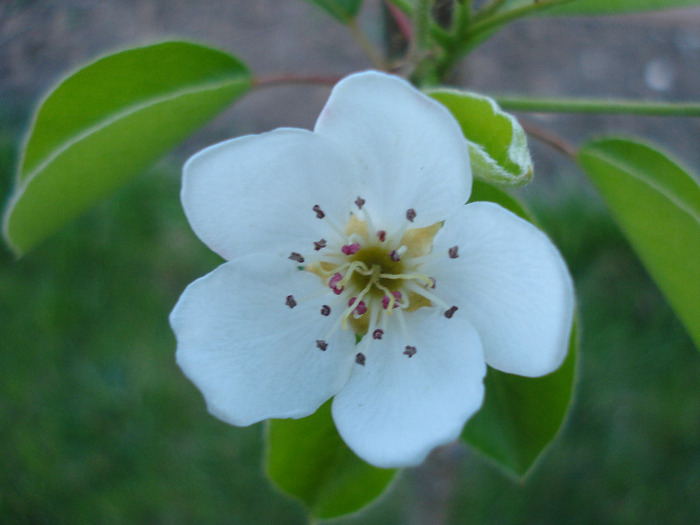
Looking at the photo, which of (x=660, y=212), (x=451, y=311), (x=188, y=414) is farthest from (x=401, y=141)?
(x=188, y=414)

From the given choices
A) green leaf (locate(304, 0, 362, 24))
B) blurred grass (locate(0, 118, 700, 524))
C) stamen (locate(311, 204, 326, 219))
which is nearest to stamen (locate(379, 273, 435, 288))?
stamen (locate(311, 204, 326, 219))

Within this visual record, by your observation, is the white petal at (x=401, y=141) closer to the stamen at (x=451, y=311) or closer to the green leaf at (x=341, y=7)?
the stamen at (x=451, y=311)

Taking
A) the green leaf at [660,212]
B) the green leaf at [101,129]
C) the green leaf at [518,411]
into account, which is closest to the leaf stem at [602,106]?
the green leaf at [660,212]

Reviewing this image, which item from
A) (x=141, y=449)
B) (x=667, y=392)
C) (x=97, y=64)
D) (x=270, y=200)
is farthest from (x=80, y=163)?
(x=667, y=392)

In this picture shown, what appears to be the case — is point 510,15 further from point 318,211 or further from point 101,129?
point 101,129

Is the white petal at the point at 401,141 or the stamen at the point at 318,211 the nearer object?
the white petal at the point at 401,141
